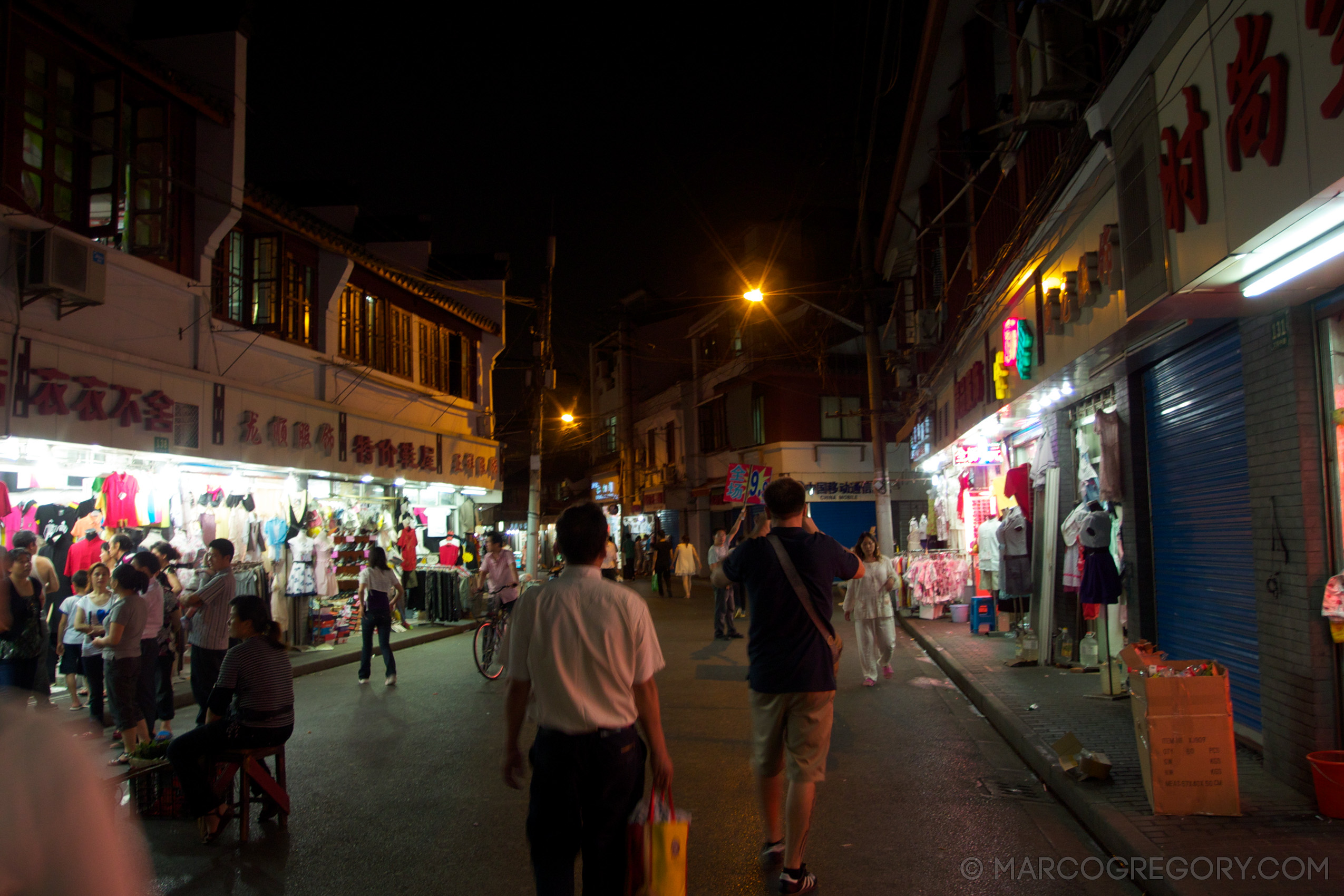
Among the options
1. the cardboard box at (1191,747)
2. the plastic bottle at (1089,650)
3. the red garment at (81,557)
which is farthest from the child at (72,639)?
the plastic bottle at (1089,650)

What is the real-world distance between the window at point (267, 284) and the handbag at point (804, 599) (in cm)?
1199

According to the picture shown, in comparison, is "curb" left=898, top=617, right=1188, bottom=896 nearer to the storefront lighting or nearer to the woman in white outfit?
the woman in white outfit

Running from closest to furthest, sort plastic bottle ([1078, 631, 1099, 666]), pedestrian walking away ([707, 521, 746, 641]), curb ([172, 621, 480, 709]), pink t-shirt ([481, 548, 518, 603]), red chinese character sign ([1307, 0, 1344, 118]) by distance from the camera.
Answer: red chinese character sign ([1307, 0, 1344, 118]), plastic bottle ([1078, 631, 1099, 666]), curb ([172, 621, 480, 709]), pink t-shirt ([481, 548, 518, 603]), pedestrian walking away ([707, 521, 746, 641])

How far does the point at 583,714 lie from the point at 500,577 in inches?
383

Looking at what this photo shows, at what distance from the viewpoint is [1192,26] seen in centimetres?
532

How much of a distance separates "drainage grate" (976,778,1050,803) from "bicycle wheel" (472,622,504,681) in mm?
7029

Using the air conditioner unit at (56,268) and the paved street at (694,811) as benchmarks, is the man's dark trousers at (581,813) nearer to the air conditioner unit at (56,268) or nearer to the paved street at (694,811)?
the paved street at (694,811)

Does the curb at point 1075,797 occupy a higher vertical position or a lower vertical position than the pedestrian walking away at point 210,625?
lower

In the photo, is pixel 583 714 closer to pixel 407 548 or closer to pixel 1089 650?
pixel 1089 650

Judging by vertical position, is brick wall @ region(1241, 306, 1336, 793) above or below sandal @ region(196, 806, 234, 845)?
above

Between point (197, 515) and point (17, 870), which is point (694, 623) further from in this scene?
point (17, 870)

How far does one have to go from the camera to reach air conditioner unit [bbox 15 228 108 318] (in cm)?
935
